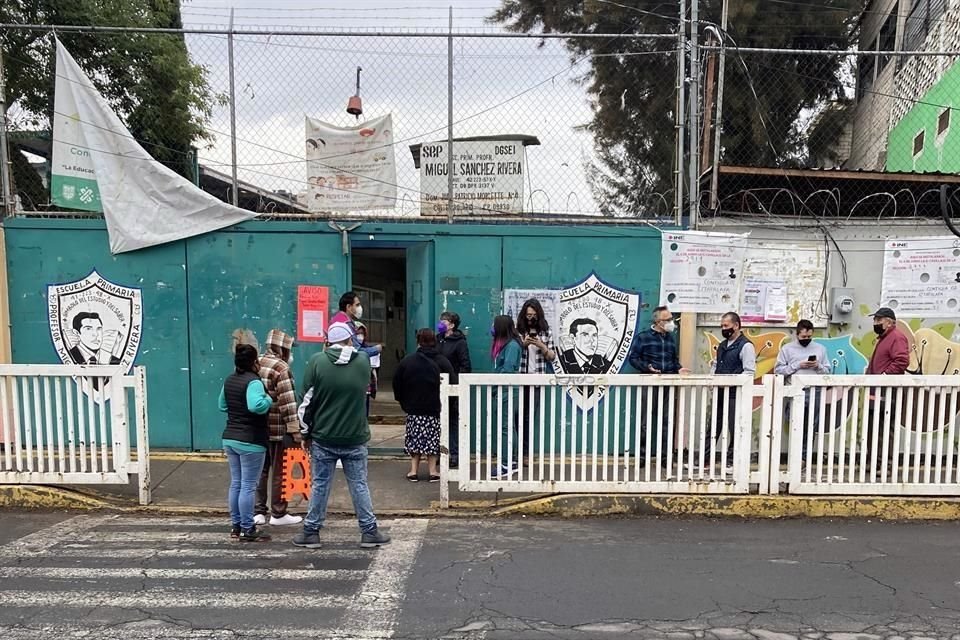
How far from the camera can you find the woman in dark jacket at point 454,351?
22.0ft

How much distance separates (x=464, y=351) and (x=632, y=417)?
1928mm

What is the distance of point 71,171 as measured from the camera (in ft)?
23.6

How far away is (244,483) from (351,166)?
385 cm

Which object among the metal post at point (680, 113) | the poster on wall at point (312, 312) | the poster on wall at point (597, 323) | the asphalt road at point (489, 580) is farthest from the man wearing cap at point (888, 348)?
the poster on wall at point (312, 312)

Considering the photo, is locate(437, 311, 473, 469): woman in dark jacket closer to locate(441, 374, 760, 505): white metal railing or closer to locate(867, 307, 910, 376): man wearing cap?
locate(441, 374, 760, 505): white metal railing

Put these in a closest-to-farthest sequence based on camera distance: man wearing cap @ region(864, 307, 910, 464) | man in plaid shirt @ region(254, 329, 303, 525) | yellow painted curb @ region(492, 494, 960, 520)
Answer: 1. man in plaid shirt @ region(254, 329, 303, 525)
2. yellow painted curb @ region(492, 494, 960, 520)
3. man wearing cap @ region(864, 307, 910, 464)

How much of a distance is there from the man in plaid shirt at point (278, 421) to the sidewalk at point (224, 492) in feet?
0.66

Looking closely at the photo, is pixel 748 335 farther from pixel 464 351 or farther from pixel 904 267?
pixel 464 351

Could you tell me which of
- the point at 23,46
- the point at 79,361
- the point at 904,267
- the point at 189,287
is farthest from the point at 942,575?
the point at 23,46

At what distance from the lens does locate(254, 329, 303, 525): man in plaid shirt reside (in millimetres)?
5164

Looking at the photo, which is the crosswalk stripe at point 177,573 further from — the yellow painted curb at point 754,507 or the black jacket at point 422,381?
the black jacket at point 422,381

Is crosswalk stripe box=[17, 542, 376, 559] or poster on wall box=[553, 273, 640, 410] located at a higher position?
poster on wall box=[553, 273, 640, 410]

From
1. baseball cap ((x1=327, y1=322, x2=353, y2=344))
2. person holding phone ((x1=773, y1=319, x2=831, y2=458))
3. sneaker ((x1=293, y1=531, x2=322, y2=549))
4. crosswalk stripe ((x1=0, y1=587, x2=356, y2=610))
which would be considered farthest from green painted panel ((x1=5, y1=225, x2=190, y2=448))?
person holding phone ((x1=773, y1=319, x2=831, y2=458))

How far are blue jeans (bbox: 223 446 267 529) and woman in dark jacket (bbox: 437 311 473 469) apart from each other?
221cm
